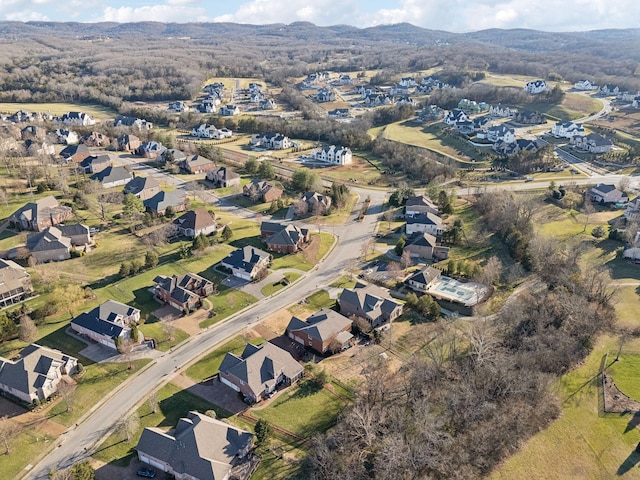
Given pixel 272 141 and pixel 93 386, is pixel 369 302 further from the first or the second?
pixel 272 141

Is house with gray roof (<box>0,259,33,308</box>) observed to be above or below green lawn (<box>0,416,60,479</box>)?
above

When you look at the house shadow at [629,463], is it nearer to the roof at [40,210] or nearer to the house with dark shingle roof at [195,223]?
the house with dark shingle roof at [195,223]

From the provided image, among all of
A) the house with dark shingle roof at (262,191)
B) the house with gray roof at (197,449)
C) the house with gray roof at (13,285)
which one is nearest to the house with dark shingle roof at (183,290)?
the house with gray roof at (13,285)

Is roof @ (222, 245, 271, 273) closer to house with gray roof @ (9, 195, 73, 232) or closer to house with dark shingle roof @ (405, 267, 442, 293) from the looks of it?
house with dark shingle roof @ (405, 267, 442, 293)

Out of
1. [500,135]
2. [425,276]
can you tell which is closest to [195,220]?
[425,276]

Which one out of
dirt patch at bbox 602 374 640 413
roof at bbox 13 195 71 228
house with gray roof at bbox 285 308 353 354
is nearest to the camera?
dirt patch at bbox 602 374 640 413

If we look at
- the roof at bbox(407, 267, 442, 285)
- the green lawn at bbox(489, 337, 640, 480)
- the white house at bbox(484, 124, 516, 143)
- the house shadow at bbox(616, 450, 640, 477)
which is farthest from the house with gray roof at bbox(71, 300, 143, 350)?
the white house at bbox(484, 124, 516, 143)

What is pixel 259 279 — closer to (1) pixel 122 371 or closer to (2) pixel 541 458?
(1) pixel 122 371
